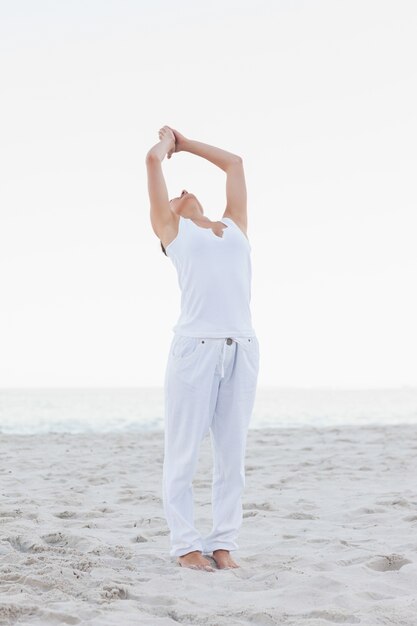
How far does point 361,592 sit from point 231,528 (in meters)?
0.81

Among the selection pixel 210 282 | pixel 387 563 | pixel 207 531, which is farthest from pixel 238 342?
pixel 207 531

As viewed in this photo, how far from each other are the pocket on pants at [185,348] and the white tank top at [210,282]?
29mm

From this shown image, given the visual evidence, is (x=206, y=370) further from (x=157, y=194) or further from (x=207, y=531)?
(x=207, y=531)

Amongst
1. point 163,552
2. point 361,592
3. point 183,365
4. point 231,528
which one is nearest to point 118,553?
point 163,552

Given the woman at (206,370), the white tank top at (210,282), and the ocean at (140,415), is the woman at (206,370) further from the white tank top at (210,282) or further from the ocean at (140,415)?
the ocean at (140,415)

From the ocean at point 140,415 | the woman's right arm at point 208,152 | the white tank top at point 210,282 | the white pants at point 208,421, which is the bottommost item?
the ocean at point 140,415

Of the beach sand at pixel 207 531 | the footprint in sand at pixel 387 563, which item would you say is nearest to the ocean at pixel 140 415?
the beach sand at pixel 207 531

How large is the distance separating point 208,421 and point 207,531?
4.24 ft

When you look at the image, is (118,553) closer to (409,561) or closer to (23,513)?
(23,513)

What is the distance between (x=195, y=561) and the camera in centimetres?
361

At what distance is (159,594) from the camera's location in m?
3.13

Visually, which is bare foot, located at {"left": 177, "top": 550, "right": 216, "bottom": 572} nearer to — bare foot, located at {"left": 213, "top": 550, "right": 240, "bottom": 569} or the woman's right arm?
bare foot, located at {"left": 213, "top": 550, "right": 240, "bottom": 569}

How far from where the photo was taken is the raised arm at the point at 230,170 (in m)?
3.97

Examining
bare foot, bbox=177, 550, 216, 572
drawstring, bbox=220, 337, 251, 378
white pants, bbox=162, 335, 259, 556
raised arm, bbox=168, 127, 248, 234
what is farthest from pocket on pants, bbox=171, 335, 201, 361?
bare foot, bbox=177, 550, 216, 572
